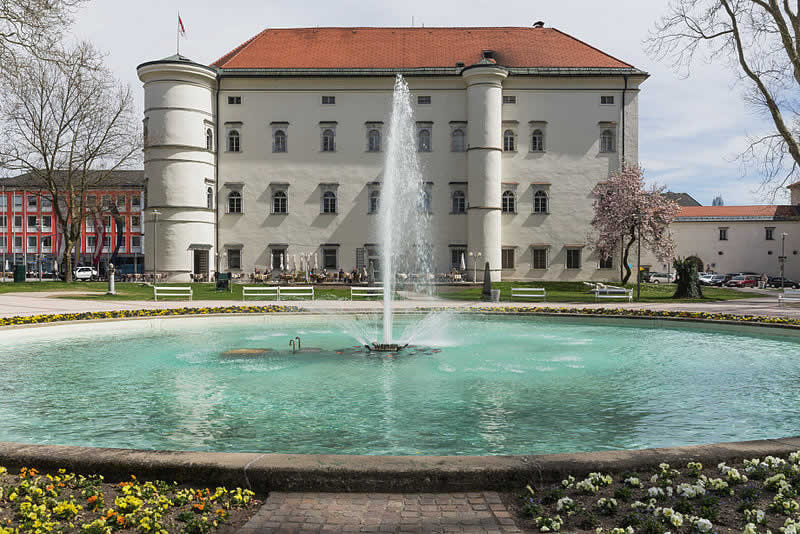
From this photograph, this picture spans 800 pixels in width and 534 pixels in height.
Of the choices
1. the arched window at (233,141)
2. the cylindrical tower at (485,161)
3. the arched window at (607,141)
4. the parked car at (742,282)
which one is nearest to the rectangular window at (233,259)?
the arched window at (233,141)

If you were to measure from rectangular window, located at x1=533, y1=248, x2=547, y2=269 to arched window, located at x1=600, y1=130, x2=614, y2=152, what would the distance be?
9.12m

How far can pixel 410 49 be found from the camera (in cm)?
4903

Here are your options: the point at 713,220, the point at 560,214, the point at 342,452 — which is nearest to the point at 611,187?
the point at 560,214

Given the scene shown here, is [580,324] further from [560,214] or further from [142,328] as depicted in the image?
[560,214]

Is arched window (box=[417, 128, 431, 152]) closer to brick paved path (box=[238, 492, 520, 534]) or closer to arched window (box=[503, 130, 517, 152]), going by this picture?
arched window (box=[503, 130, 517, 152])

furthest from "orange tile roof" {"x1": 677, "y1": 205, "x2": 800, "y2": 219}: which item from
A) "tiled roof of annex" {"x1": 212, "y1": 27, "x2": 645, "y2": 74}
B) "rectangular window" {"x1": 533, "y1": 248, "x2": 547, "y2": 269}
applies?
"rectangular window" {"x1": 533, "y1": 248, "x2": 547, "y2": 269}

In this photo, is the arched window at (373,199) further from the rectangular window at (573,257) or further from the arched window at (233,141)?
the rectangular window at (573,257)

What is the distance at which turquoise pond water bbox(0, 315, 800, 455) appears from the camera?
6930 mm

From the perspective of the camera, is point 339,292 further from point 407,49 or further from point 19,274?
point 19,274

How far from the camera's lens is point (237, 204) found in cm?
4662

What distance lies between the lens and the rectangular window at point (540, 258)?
154 ft

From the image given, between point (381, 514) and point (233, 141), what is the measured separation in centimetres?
4569

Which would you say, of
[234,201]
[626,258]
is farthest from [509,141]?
[234,201]

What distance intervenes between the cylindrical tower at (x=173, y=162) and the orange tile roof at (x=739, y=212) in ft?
183
